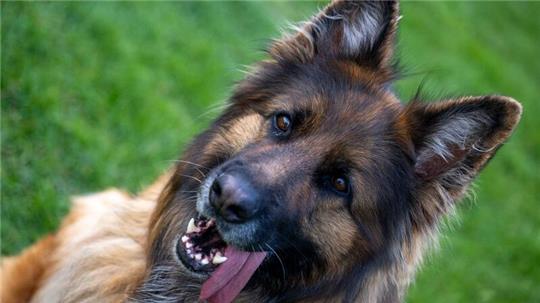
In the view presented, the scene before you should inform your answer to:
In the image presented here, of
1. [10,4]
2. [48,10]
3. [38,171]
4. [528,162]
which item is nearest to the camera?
[38,171]

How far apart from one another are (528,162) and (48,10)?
11.1 m

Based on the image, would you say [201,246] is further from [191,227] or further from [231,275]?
[231,275]

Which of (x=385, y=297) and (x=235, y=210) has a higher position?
(x=235, y=210)

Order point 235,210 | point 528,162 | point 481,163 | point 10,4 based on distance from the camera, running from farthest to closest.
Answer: point 528,162
point 10,4
point 481,163
point 235,210

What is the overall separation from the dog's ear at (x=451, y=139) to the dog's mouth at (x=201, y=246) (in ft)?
3.84

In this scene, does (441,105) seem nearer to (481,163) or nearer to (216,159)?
(481,163)

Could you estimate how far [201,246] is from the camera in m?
3.58

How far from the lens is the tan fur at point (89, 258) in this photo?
4004 millimetres

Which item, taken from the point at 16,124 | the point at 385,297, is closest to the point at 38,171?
the point at 16,124

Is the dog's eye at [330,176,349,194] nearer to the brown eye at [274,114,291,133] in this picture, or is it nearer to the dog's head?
the dog's head

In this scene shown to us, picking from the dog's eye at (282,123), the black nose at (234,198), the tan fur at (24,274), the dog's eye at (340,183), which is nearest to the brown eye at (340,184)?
the dog's eye at (340,183)

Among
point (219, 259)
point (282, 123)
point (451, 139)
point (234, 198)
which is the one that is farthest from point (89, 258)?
point (451, 139)

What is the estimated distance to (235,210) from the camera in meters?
3.24

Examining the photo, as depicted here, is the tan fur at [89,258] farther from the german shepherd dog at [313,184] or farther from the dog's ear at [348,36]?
the dog's ear at [348,36]
